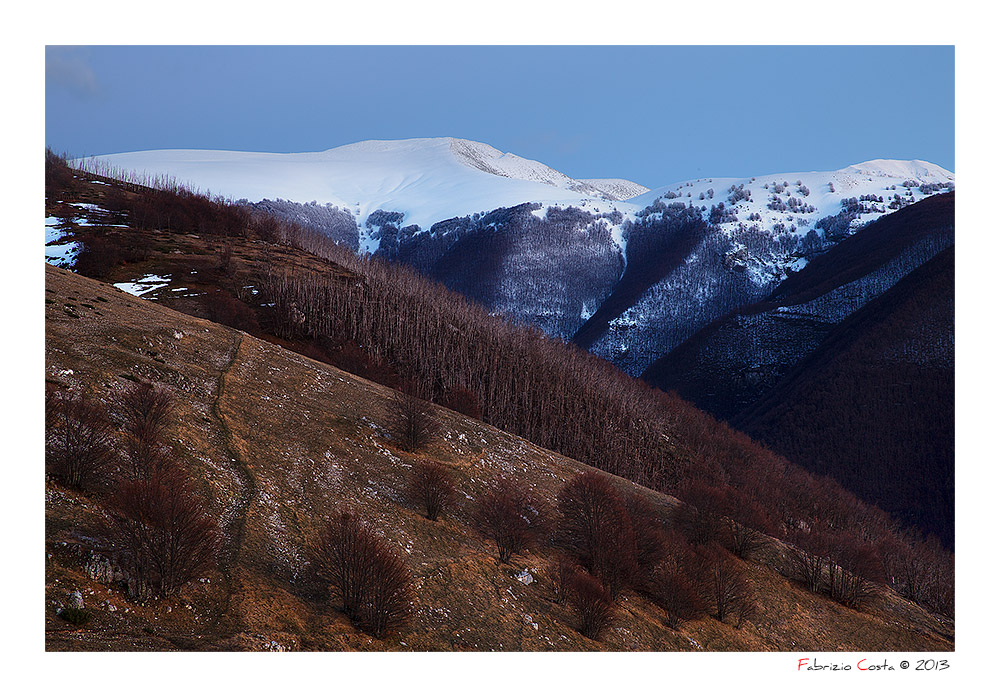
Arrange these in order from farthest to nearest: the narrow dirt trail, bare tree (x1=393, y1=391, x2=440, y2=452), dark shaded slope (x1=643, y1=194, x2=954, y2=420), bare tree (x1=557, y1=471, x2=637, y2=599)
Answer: dark shaded slope (x1=643, y1=194, x2=954, y2=420) → bare tree (x1=393, y1=391, x2=440, y2=452) → bare tree (x1=557, y1=471, x2=637, y2=599) → the narrow dirt trail

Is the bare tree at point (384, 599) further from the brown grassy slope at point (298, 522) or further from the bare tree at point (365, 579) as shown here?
the brown grassy slope at point (298, 522)

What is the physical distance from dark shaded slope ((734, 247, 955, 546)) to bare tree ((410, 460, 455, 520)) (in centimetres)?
6781

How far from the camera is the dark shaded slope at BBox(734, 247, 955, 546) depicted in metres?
84.6

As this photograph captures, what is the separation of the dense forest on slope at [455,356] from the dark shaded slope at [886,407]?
36.5 feet

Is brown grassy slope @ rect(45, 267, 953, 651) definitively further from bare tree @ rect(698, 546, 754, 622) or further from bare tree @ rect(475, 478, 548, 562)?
bare tree @ rect(698, 546, 754, 622)

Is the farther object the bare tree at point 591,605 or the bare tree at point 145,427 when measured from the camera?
the bare tree at point 591,605

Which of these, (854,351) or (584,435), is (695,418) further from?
(854,351)

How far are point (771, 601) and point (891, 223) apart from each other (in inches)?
8102

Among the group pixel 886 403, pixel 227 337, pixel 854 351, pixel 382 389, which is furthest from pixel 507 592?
pixel 854 351

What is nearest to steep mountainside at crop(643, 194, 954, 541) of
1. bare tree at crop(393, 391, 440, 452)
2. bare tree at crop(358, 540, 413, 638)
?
bare tree at crop(393, 391, 440, 452)

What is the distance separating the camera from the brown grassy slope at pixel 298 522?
41.9ft

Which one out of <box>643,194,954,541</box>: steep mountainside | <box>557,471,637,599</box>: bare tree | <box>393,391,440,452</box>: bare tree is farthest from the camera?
<box>643,194,954,541</box>: steep mountainside

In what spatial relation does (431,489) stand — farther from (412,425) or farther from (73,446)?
(73,446)

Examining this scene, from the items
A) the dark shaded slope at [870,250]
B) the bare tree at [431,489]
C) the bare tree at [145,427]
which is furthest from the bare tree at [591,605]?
the dark shaded slope at [870,250]
